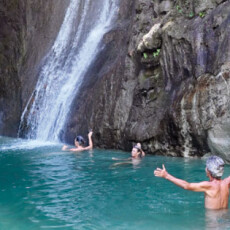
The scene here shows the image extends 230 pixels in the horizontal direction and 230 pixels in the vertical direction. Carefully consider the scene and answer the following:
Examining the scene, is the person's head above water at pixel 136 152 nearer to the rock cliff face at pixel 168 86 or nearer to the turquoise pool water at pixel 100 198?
the turquoise pool water at pixel 100 198

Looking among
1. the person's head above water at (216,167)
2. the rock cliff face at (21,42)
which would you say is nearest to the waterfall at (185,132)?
the person's head above water at (216,167)

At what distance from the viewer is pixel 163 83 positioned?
11.9m

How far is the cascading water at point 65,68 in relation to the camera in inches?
692

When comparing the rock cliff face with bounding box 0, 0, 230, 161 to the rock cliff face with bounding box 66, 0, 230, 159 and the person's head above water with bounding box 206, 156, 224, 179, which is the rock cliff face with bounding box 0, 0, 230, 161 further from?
the person's head above water with bounding box 206, 156, 224, 179

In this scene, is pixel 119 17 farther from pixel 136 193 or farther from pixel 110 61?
pixel 136 193

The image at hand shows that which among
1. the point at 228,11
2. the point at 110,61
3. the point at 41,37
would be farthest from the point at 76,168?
the point at 41,37

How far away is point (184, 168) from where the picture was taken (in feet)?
28.8

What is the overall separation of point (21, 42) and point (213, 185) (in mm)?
23287

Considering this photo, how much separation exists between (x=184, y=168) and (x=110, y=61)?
7967 millimetres

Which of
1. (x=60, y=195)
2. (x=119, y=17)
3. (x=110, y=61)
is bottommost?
(x=60, y=195)

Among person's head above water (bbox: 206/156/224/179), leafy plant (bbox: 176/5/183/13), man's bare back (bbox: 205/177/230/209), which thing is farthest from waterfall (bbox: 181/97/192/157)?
person's head above water (bbox: 206/156/224/179)

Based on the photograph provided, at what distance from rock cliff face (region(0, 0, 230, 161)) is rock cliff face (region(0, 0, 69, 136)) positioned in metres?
7.90

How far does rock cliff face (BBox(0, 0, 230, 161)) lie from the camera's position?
966 centimetres

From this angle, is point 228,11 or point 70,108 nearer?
point 228,11
